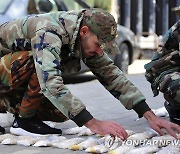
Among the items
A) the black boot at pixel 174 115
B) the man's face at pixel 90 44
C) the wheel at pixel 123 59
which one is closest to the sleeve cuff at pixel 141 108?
the man's face at pixel 90 44

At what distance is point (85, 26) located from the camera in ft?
9.82

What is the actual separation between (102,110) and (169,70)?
112 centimetres

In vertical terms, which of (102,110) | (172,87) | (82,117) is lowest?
(102,110)

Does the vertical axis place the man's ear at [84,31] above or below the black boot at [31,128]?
above

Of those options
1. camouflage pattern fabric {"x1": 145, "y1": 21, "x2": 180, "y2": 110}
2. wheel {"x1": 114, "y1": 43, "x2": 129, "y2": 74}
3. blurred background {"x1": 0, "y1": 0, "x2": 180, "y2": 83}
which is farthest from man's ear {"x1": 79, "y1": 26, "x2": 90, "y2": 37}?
wheel {"x1": 114, "y1": 43, "x2": 129, "y2": 74}

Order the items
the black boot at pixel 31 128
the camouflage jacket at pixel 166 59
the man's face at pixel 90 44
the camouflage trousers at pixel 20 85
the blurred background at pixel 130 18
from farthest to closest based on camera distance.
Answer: the blurred background at pixel 130 18 < the camouflage jacket at pixel 166 59 < the black boot at pixel 31 128 < the camouflage trousers at pixel 20 85 < the man's face at pixel 90 44

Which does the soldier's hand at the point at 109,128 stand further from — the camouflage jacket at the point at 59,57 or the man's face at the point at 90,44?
the man's face at the point at 90,44

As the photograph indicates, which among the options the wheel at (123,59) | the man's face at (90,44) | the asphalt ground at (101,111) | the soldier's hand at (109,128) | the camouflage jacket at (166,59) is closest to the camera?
the soldier's hand at (109,128)

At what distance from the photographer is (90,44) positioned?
299 cm

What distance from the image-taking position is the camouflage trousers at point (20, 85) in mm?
3312

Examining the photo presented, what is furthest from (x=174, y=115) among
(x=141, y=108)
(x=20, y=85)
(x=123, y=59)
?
(x=123, y=59)

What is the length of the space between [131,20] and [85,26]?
17.0 metres

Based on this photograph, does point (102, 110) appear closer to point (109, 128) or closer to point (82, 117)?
point (82, 117)

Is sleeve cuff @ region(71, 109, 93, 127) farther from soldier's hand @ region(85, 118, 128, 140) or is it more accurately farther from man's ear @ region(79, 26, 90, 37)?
man's ear @ region(79, 26, 90, 37)
